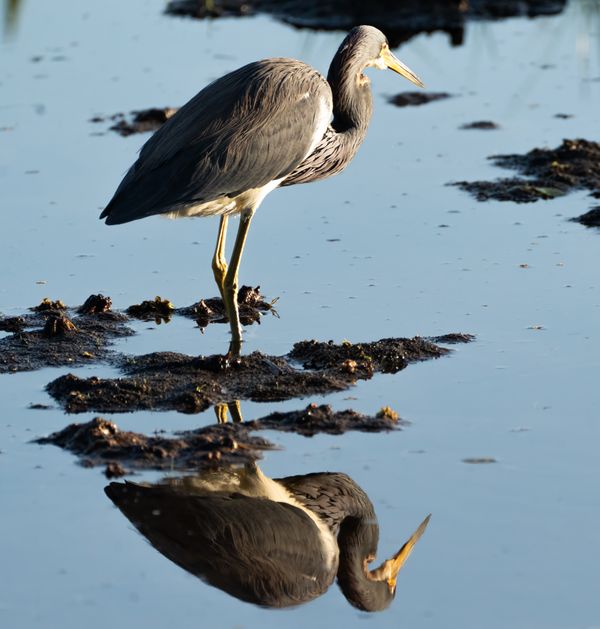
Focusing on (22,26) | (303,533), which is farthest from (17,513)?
(22,26)

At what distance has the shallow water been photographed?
4.67 meters

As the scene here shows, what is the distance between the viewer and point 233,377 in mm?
6340

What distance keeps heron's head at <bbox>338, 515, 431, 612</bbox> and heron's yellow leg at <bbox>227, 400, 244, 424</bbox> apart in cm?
101

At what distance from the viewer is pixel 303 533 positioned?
5059 mm

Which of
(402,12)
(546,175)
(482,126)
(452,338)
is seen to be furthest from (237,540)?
(402,12)

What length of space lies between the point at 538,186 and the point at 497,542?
15.3ft

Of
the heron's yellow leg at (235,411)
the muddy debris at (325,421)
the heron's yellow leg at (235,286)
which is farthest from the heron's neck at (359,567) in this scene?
the heron's yellow leg at (235,286)

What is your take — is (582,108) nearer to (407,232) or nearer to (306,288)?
(407,232)

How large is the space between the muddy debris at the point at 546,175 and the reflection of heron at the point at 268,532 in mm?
4061

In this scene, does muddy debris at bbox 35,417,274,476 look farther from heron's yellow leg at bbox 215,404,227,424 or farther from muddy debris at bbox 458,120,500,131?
muddy debris at bbox 458,120,500,131

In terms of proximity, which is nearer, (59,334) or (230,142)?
(230,142)

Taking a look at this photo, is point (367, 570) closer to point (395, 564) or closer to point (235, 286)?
point (395, 564)

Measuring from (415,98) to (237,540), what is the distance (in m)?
6.78

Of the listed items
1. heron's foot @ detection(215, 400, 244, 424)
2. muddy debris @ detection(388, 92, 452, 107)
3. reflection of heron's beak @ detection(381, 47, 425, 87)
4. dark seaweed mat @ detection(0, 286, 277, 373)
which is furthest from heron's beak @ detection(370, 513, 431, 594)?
muddy debris @ detection(388, 92, 452, 107)
